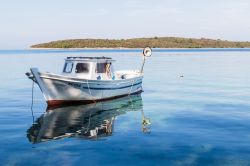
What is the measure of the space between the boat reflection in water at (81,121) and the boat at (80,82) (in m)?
0.68

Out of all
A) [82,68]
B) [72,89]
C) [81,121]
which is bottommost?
[81,121]

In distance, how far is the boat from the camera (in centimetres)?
2672

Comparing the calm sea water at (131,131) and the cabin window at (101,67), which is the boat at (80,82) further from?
the calm sea water at (131,131)

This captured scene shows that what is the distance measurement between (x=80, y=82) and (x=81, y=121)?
473 centimetres

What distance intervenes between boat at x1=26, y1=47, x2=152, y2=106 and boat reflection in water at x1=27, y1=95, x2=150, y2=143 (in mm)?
682

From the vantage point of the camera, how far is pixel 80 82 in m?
27.2

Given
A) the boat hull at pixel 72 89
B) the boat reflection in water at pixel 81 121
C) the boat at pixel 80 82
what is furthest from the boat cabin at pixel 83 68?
the boat reflection in water at pixel 81 121

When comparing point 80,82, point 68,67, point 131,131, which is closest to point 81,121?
point 131,131

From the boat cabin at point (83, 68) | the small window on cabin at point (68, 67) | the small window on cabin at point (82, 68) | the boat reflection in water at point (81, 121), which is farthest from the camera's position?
the small window on cabin at point (68, 67)

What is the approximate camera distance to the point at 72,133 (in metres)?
19.8

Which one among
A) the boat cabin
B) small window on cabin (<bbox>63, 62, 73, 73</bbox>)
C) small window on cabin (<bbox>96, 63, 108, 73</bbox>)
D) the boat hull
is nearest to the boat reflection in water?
the boat hull

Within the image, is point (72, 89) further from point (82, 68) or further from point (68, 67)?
point (68, 67)

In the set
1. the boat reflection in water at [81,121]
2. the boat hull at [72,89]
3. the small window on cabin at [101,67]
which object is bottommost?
the boat reflection in water at [81,121]

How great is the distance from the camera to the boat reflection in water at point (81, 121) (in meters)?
19.7
